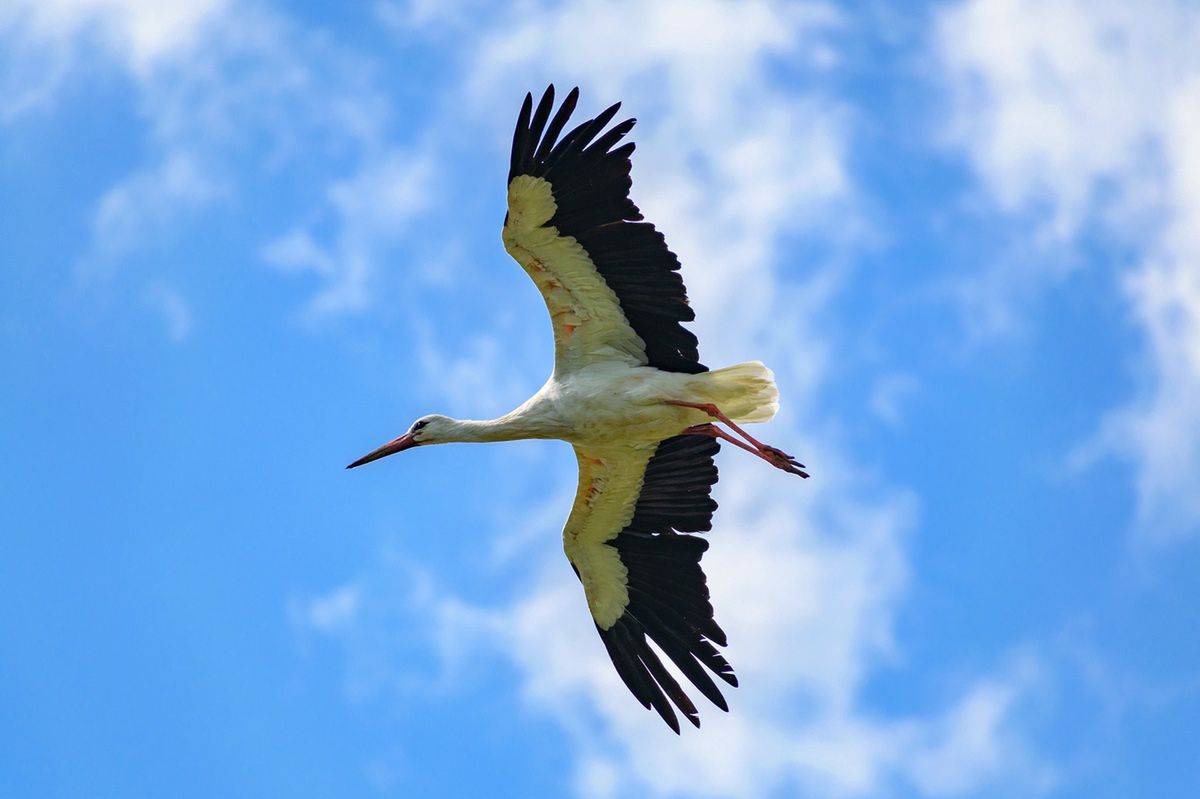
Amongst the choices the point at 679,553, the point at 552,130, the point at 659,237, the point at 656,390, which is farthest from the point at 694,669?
the point at 552,130

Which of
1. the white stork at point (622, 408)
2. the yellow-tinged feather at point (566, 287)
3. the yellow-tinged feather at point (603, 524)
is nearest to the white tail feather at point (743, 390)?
the white stork at point (622, 408)

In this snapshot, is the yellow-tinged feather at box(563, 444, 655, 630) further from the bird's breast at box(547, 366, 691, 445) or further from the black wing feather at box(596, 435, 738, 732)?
the bird's breast at box(547, 366, 691, 445)

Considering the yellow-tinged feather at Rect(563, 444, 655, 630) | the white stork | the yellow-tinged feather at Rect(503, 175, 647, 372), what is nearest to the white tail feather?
the white stork

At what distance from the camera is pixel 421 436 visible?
42.1 feet

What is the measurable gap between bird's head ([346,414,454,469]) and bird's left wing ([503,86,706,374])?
108 cm

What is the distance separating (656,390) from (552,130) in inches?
75.0

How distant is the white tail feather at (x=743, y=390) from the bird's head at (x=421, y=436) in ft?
6.34

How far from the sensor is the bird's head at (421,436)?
41.6 feet

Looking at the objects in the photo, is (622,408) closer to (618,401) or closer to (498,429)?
(618,401)

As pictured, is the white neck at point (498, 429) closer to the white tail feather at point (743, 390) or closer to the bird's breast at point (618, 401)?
the bird's breast at point (618, 401)

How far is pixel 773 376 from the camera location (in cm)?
1198

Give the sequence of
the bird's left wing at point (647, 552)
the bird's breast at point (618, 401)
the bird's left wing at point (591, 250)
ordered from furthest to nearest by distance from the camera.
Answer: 1. the bird's left wing at point (647, 552)
2. the bird's breast at point (618, 401)
3. the bird's left wing at point (591, 250)

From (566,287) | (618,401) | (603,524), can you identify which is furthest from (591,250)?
(603,524)

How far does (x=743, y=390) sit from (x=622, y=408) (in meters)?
0.83
